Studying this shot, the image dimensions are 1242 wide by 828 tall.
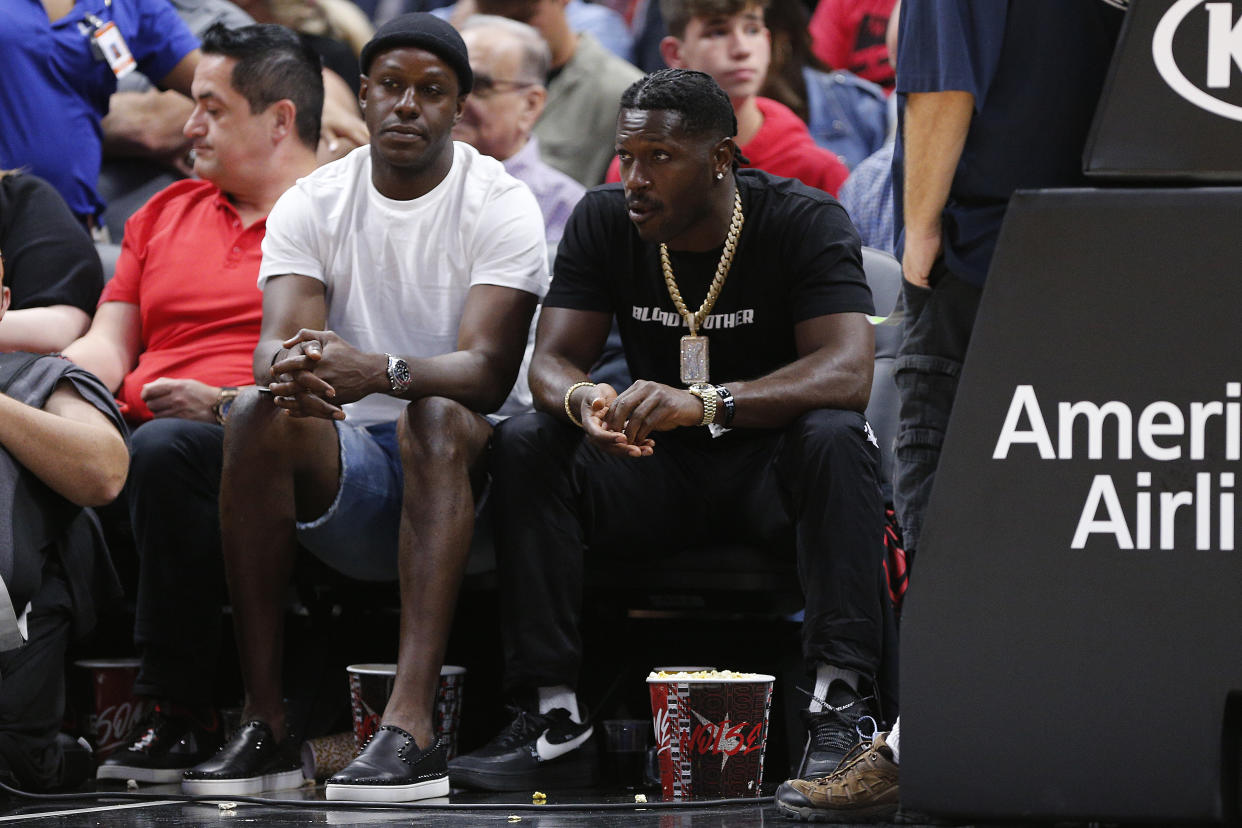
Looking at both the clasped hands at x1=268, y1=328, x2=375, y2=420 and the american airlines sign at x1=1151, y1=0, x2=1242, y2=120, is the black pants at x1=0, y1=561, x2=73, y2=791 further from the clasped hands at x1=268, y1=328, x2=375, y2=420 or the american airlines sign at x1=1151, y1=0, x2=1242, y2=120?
the american airlines sign at x1=1151, y1=0, x2=1242, y2=120

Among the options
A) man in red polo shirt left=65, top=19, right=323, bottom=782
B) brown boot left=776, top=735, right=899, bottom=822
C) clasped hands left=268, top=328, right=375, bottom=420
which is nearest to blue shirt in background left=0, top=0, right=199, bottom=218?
man in red polo shirt left=65, top=19, right=323, bottom=782

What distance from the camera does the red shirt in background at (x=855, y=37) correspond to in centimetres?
528

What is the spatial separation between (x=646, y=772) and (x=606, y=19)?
338 centimetres

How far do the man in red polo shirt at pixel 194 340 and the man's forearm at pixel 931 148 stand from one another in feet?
5.28

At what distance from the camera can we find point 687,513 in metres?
3.04

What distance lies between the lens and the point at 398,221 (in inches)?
129

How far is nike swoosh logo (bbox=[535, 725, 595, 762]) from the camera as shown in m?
2.84

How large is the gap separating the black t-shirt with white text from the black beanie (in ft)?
1.42

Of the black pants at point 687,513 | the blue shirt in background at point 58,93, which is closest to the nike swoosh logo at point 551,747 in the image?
the black pants at point 687,513

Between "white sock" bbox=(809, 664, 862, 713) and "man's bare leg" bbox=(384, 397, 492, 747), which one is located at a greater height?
"man's bare leg" bbox=(384, 397, 492, 747)

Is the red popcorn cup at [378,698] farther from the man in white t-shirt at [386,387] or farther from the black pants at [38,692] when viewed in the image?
the black pants at [38,692]

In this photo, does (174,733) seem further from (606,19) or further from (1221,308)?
(606,19)

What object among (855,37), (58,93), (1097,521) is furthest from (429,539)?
(855,37)

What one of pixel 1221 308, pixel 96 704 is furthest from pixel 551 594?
pixel 1221 308
